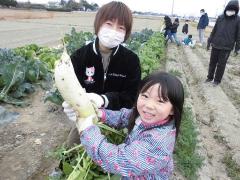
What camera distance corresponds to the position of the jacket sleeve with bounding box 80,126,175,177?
183 cm

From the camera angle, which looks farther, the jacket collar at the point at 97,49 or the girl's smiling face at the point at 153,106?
the jacket collar at the point at 97,49

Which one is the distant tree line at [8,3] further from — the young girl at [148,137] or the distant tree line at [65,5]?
the young girl at [148,137]

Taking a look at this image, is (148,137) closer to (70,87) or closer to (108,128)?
(108,128)

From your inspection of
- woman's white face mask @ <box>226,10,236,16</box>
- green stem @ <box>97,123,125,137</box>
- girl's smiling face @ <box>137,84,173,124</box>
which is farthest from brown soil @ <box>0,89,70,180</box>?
woman's white face mask @ <box>226,10,236,16</box>

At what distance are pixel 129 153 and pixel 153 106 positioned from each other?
286mm

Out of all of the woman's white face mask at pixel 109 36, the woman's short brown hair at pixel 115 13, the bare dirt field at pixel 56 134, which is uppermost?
the woman's short brown hair at pixel 115 13

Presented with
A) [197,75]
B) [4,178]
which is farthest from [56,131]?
[197,75]

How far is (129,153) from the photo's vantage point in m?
1.84

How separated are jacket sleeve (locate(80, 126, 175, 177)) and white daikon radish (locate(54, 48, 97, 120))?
0.15 m

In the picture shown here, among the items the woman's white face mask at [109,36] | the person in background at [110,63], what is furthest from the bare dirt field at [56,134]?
the woman's white face mask at [109,36]

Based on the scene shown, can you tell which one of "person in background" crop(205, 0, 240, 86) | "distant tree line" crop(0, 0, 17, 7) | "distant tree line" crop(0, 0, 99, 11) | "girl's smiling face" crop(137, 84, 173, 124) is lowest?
"distant tree line" crop(0, 0, 99, 11)

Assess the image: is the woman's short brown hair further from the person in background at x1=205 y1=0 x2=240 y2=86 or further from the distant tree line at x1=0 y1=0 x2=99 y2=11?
the distant tree line at x1=0 y1=0 x2=99 y2=11

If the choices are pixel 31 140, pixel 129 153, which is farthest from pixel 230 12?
pixel 129 153

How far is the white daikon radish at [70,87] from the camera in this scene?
1.94 m
